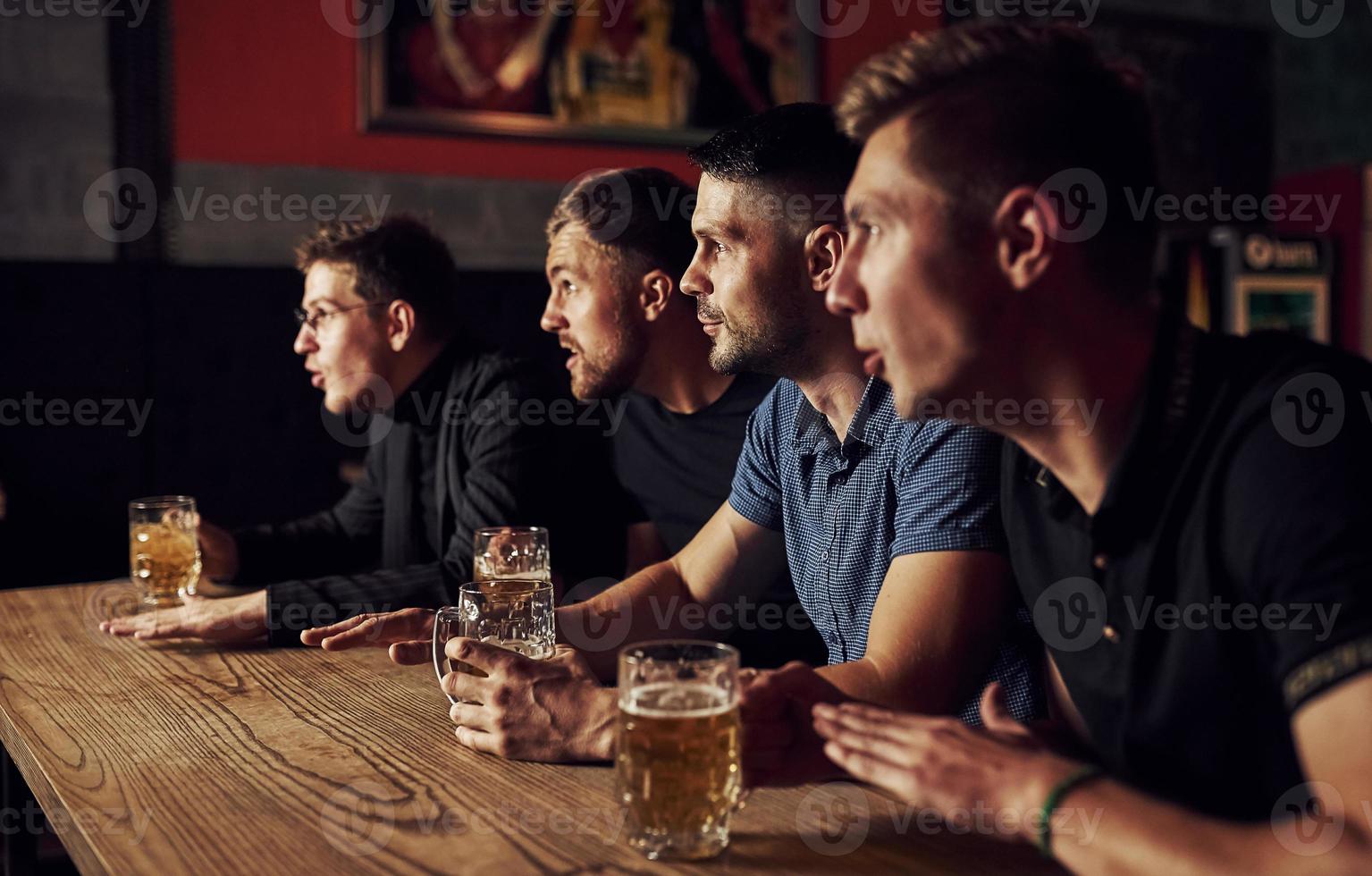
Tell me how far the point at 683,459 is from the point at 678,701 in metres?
1.37

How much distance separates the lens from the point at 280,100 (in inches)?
148

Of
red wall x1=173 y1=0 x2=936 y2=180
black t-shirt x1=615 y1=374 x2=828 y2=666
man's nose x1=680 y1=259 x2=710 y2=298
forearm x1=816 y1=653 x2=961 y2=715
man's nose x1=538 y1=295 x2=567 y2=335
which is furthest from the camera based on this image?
red wall x1=173 y1=0 x2=936 y2=180

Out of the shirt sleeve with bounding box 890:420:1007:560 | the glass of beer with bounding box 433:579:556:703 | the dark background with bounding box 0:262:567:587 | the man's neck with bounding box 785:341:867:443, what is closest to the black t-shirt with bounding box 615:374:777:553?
the man's neck with bounding box 785:341:867:443

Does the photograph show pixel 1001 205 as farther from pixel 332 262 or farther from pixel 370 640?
pixel 332 262

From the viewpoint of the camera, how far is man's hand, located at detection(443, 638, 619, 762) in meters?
1.09

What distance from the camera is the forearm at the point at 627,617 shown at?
1.61m

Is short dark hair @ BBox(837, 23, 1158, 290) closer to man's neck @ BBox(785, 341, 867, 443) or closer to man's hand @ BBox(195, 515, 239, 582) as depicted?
man's neck @ BBox(785, 341, 867, 443)

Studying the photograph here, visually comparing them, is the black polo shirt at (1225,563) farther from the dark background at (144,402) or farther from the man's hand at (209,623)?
the dark background at (144,402)

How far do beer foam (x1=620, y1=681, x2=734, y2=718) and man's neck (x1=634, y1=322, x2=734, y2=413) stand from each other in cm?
135

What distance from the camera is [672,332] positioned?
7.39 feet

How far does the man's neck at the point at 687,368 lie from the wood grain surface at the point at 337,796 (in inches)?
36.7

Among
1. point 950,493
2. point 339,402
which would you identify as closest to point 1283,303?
point 339,402

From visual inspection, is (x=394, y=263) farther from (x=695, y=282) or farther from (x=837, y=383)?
(x=837, y=383)

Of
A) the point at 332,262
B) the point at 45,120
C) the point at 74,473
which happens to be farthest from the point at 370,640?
the point at 45,120
